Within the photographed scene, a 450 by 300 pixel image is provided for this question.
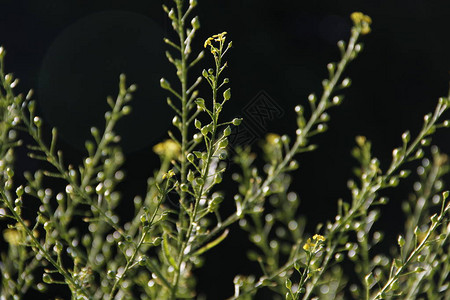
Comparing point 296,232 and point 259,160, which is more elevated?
point 296,232

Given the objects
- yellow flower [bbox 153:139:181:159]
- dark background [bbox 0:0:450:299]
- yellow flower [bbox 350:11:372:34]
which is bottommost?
dark background [bbox 0:0:450:299]

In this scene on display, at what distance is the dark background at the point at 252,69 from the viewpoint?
258 centimetres

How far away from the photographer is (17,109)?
75 centimetres

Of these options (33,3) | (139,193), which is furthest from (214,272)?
(33,3)

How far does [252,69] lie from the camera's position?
2.96 m

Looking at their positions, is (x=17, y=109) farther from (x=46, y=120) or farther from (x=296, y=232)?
(x=46, y=120)

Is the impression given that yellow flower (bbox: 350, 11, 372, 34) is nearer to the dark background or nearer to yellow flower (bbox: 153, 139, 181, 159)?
yellow flower (bbox: 153, 139, 181, 159)

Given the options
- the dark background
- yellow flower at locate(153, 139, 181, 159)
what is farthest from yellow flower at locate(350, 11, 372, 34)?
the dark background

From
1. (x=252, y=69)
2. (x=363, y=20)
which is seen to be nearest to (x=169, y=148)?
(x=363, y=20)

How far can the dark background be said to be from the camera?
2580 millimetres

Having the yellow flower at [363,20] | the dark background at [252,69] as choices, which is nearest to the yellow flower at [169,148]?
the yellow flower at [363,20]

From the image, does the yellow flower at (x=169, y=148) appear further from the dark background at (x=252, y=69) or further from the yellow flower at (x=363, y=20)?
the dark background at (x=252, y=69)

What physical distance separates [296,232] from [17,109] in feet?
2.30

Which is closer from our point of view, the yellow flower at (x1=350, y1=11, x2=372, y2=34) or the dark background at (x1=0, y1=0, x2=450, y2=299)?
the yellow flower at (x1=350, y1=11, x2=372, y2=34)
